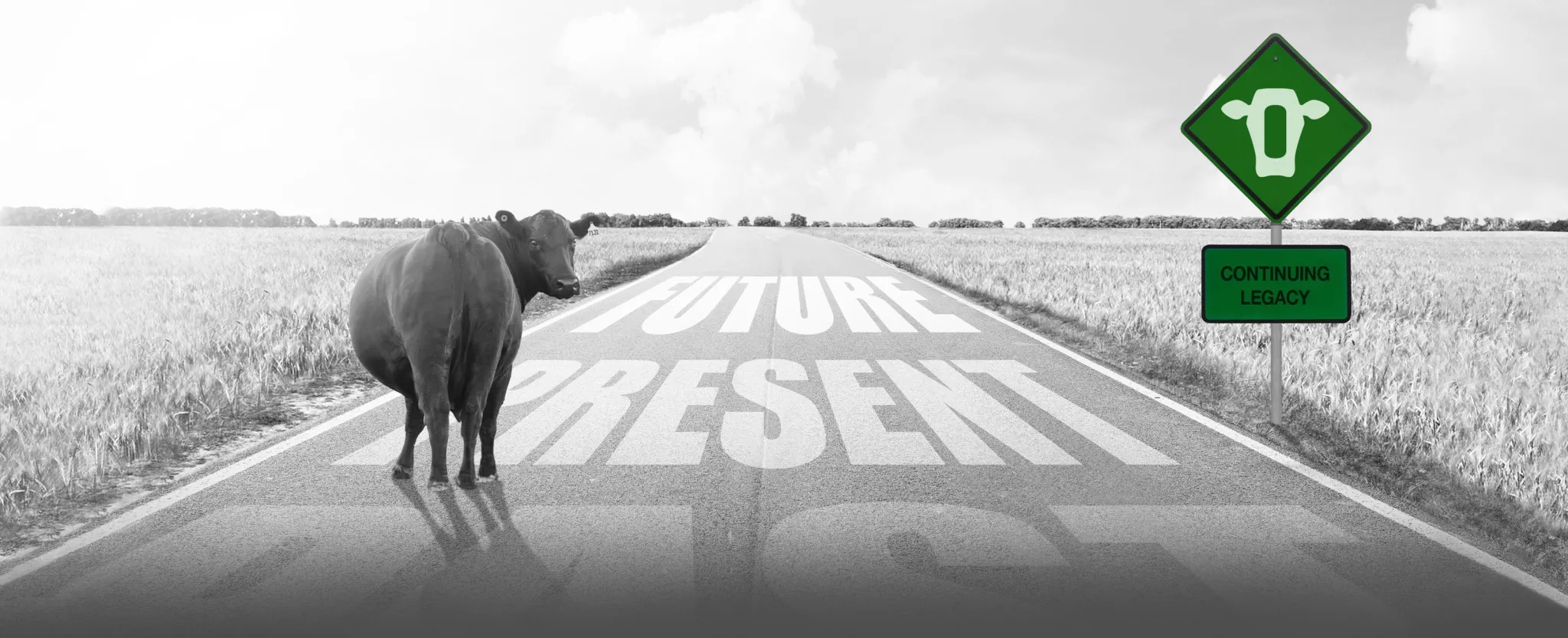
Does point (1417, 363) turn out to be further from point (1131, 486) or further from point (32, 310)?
point (32, 310)

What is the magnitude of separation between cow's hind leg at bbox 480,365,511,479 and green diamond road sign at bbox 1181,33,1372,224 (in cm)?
553

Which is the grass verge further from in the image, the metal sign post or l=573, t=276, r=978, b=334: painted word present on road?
l=573, t=276, r=978, b=334: painted word present on road

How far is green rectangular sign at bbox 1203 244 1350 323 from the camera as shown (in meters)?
7.19

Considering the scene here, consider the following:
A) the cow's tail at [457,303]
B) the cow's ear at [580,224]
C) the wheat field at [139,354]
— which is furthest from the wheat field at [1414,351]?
the wheat field at [139,354]

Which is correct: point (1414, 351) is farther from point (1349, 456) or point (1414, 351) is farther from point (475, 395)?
point (475, 395)

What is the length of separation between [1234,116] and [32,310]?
54.9 feet

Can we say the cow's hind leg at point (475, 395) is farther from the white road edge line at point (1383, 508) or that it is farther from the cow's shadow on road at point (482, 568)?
the white road edge line at point (1383, 508)

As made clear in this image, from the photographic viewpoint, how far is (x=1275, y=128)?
24.4ft

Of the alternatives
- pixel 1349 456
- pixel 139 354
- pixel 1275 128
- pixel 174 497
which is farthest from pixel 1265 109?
pixel 139 354

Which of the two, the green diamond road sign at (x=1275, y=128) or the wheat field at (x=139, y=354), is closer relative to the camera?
the wheat field at (x=139, y=354)

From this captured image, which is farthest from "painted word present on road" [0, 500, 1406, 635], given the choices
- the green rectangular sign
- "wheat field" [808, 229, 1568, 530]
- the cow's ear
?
the green rectangular sign

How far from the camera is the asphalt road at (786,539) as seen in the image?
3.59 m

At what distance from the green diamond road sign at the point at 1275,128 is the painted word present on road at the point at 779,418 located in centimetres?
228

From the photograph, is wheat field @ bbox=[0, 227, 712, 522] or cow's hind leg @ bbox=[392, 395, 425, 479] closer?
cow's hind leg @ bbox=[392, 395, 425, 479]
